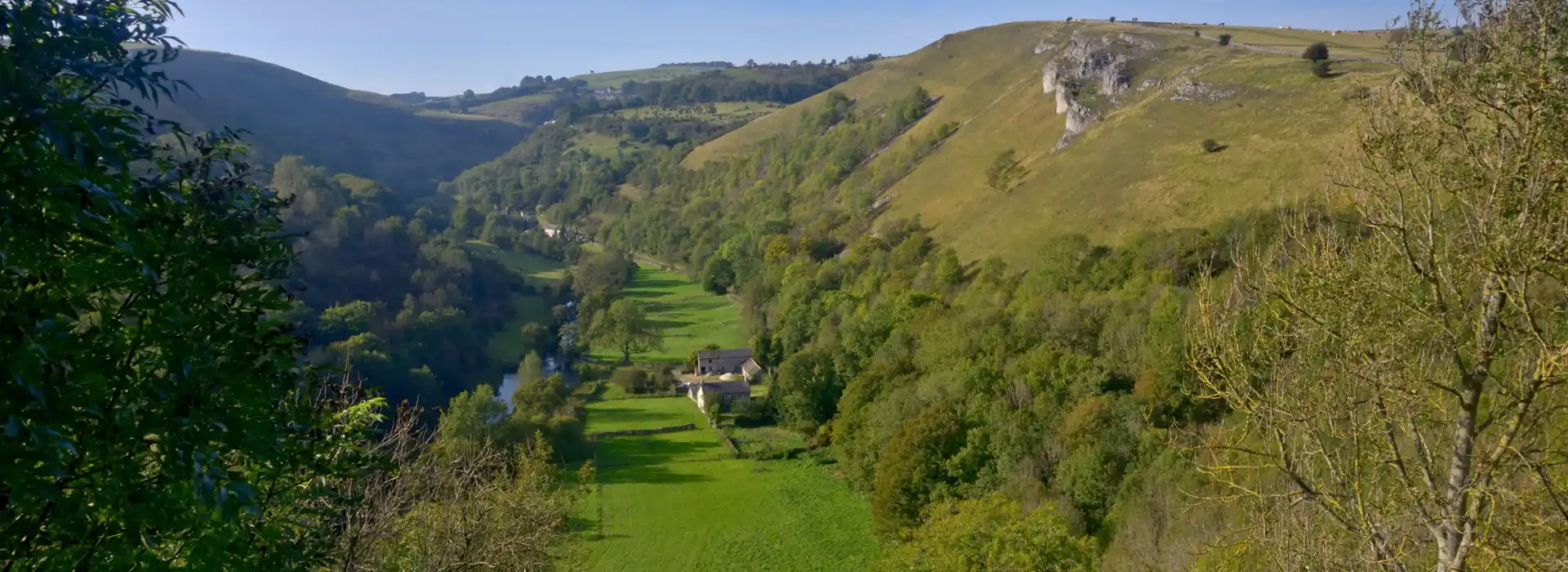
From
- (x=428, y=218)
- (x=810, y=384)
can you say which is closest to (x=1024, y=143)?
(x=810, y=384)

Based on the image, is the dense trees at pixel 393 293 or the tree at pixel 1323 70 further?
the dense trees at pixel 393 293

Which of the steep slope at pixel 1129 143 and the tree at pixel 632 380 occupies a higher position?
the steep slope at pixel 1129 143

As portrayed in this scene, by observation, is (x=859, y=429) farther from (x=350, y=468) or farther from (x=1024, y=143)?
(x=1024, y=143)

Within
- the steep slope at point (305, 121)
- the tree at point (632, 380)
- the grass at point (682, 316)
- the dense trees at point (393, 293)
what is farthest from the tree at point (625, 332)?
the steep slope at point (305, 121)

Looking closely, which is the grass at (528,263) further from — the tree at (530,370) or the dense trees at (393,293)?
the tree at (530,370)

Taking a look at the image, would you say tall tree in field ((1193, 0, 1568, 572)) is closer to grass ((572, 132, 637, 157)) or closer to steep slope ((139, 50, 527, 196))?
steep slope ((139, 50, 527, 196))

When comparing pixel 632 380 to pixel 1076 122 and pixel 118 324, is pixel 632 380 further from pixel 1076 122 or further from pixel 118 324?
pixel 118 324

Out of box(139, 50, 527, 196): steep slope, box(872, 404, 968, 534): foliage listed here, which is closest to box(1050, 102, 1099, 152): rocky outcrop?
box(872, 404, 968, 534): foliage
